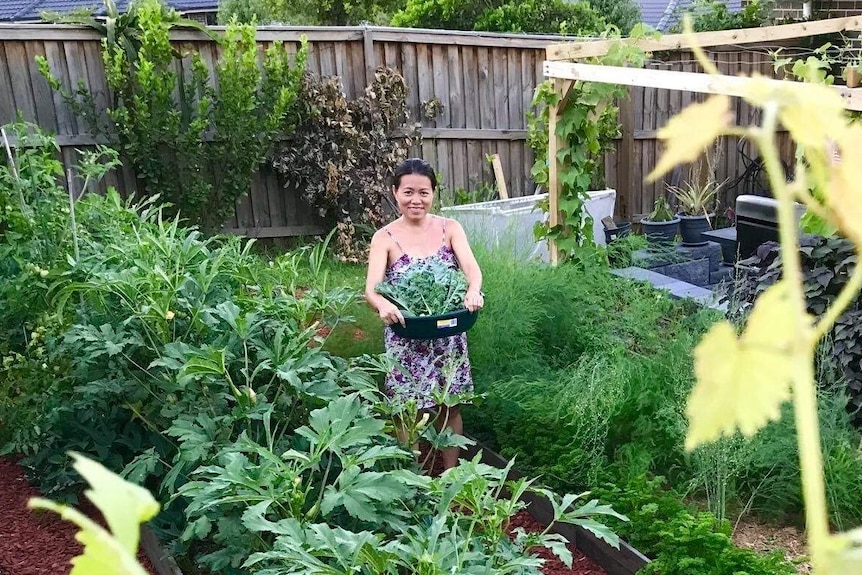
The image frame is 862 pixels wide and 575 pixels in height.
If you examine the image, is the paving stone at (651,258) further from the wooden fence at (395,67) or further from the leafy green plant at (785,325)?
the leafy green plant at (785,325)

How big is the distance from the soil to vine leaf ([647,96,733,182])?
295 centimetres

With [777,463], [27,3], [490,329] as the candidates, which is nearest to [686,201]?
[490,329]

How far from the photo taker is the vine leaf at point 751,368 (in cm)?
28

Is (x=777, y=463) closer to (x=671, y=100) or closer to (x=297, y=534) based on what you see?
(x=297, y=534)

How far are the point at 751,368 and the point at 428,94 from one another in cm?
737

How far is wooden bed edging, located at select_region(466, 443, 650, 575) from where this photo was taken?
9.01 ft

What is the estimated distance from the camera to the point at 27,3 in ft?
64.1

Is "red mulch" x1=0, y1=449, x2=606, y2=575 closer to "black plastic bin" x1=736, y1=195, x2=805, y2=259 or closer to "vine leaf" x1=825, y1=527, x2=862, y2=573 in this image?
"vine leaf" x1=825, y1=527, x2=862, y2=573

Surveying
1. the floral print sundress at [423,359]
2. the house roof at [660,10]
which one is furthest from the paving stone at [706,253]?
the house roof at [660,10]

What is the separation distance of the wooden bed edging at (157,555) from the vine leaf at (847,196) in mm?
2702

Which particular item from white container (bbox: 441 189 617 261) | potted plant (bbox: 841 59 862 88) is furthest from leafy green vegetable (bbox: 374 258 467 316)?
potted plant (bbox: 841 59 862 88)

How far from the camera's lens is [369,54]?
7000 mm

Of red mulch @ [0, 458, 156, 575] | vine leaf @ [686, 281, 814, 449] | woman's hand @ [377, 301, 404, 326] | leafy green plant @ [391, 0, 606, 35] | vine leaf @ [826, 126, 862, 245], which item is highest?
leafy green plant @ [391, 0, 606, 35]

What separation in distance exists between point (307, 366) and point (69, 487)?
144cm
